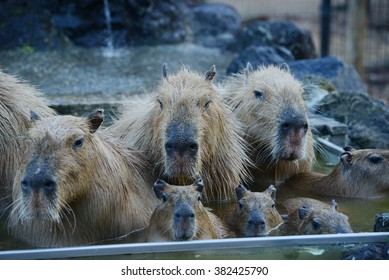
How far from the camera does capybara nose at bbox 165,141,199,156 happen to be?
14.5 feet

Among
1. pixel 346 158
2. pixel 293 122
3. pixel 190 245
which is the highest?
pixel 293 122

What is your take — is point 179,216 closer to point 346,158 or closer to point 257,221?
point 257,221

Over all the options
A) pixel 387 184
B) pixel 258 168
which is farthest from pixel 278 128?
pixel 387 184

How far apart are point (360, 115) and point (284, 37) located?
3.25m

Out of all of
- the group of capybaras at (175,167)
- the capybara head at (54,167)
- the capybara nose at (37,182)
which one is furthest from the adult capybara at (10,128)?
the capybara nose at (37,182)

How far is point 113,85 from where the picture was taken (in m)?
8.34

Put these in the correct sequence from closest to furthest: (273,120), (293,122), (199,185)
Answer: (199,185)
(293,122)
(273,120)

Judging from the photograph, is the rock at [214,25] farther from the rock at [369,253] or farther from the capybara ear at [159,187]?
the rock at [369,253]

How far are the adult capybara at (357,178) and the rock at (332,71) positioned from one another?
2652mm

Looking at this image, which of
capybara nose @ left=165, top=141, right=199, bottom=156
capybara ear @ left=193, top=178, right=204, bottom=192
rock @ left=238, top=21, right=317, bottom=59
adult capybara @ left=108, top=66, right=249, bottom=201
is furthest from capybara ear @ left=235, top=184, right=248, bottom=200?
rock @ left=238, top=21, right=317, bottom=59

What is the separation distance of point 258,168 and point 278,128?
477 millimetres

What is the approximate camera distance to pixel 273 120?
539 cm

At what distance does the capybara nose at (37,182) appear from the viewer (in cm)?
395

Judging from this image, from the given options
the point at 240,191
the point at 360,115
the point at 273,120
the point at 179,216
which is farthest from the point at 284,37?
the point at 179,216
